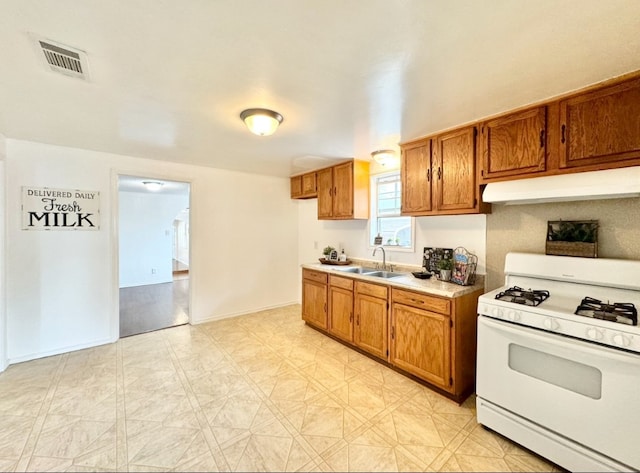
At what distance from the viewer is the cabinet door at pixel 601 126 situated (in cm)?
167

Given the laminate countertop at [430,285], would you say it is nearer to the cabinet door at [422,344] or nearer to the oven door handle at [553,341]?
the cabinet door at [422,344]

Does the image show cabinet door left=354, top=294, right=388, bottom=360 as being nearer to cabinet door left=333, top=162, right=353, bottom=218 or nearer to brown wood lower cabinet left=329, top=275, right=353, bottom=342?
brown wood lower cabinet left=329, top=275, right=353, bottom=342

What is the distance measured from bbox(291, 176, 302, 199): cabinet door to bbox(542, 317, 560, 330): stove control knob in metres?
3.60

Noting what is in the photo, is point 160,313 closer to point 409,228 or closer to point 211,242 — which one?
point 211,242

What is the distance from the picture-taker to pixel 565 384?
1.62m

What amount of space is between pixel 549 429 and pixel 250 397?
205cm

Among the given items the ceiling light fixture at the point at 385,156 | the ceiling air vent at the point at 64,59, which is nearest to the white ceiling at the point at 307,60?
the ceiling air vent at the point at 64,59

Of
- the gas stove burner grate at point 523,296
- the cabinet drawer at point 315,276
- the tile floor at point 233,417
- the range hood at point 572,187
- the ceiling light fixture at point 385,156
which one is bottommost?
the tile floor at point 233,417

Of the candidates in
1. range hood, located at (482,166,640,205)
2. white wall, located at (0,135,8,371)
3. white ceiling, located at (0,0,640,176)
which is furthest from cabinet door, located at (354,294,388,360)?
white wall, located at (0,135,8,371)

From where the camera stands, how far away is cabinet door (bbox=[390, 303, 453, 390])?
89.7 inches

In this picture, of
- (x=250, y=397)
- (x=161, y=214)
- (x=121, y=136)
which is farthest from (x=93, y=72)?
(x=161, y=214)

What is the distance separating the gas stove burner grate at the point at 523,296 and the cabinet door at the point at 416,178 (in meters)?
1.01

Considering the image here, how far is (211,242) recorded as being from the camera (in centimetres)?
414

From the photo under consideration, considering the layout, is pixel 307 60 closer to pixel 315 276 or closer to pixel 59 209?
pixel 315 276
